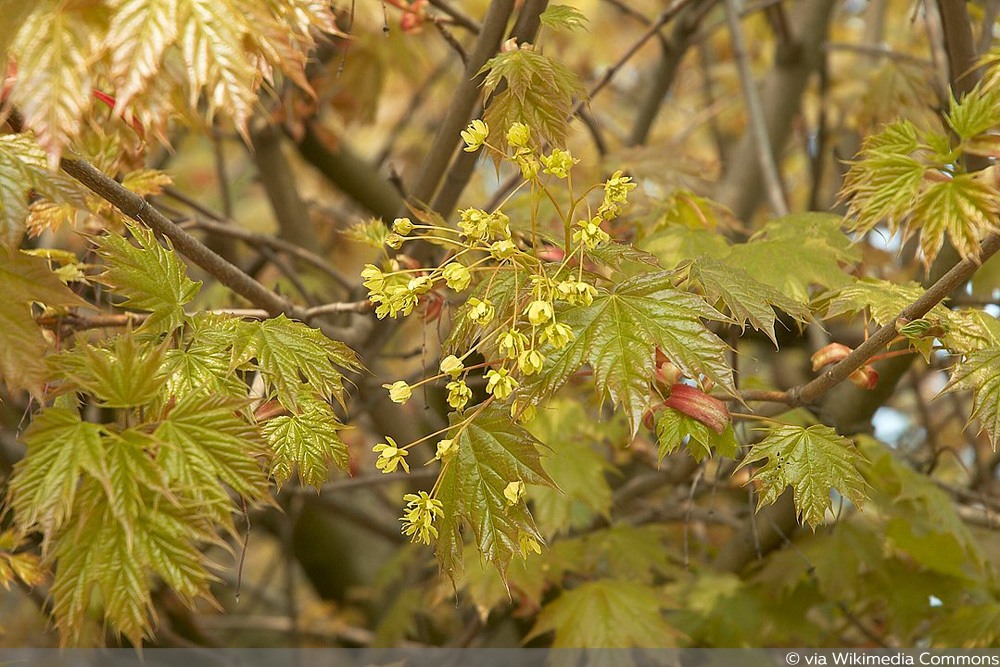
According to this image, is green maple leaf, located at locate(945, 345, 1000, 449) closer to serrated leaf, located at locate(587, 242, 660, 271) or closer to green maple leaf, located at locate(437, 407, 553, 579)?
serrated leaf, located at locate(587, 242, 660, 271)

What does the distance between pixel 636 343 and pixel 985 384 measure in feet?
1.57

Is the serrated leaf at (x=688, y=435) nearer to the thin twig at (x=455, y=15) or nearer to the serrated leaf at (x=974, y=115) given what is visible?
the serrated leaf at (x=974, y=115)

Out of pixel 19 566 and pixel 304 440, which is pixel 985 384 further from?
pixel 19 566

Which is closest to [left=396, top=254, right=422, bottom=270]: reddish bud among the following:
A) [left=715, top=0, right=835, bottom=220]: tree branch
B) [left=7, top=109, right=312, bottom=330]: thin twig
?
[left=7, top=109, right=312, bottom=330]: thin twig

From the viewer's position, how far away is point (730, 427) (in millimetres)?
1177

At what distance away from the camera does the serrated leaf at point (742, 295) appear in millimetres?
1146

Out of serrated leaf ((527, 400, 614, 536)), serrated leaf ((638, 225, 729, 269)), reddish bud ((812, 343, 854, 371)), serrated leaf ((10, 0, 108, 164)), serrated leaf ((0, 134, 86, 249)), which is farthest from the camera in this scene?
serrated leaf ((527, 400, 614, 536))

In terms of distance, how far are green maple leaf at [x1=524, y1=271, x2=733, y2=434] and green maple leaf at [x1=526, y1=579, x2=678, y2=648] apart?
2.96 feet

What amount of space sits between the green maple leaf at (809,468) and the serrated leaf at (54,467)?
0.81 metres

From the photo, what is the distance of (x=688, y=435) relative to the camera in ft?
3.80

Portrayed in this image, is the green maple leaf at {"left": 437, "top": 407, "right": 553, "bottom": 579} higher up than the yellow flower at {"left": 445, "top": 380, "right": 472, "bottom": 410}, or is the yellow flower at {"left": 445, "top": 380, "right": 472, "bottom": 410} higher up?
the yellow flower at {"left": 445, "top": 380, "right": 472, "bottom": 410}

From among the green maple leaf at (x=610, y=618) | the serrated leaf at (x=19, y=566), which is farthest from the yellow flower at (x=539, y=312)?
the green maple leaf at (x=610, y=618)

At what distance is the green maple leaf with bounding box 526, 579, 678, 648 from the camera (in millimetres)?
1818

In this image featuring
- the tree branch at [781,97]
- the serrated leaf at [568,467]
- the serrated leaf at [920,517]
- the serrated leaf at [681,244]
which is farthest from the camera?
the tree branch at [781,97]
